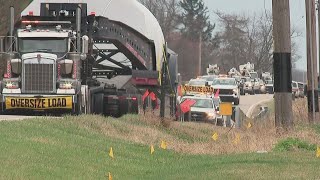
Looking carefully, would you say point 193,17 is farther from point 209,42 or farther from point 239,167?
point 239,167

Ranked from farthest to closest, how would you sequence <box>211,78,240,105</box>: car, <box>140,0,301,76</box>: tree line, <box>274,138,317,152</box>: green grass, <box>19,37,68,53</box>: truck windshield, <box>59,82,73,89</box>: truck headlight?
<box>140,0,301,76</box>: tree line < <box>211,78,240,105</box>: car < <box>19,37,68,53</box>: truck windshield < <box>59,82,73,89</box>: truck headlight < <box>274,138,317,152</box>: green grass

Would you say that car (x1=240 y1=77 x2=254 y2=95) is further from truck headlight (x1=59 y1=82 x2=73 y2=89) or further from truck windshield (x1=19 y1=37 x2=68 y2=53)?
truck headlight (x1=59 y1=82 x2=73 y2=89)

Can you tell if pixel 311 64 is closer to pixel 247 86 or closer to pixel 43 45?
pixel 43 45

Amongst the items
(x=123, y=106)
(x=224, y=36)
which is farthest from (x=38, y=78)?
(x=224, y=36)

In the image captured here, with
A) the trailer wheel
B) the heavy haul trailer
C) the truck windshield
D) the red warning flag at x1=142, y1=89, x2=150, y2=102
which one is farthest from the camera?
the red warning flag at x1=142, y1=89, x2=150, y2=102

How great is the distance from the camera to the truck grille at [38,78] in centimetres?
2667

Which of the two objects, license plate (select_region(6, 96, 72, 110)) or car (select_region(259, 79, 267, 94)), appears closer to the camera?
license plate (select_region(6, 96, 72, 110))

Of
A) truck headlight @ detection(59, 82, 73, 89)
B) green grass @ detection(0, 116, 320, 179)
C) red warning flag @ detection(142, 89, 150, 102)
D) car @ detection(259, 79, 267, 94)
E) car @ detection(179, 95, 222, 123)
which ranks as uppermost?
car @ detection(259, 79, 267, 94)

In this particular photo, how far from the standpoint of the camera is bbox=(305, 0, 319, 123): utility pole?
3416 cm

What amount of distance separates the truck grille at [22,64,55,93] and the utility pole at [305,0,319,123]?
11.4m

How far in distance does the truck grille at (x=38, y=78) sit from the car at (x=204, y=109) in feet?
36.1

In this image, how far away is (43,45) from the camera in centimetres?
2698

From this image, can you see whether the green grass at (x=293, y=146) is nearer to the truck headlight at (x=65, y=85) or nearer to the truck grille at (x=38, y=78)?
the truck headlight at (x=65, y=85)

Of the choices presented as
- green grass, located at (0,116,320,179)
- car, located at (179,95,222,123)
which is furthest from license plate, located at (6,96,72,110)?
car, located at (179,95,222,123)
